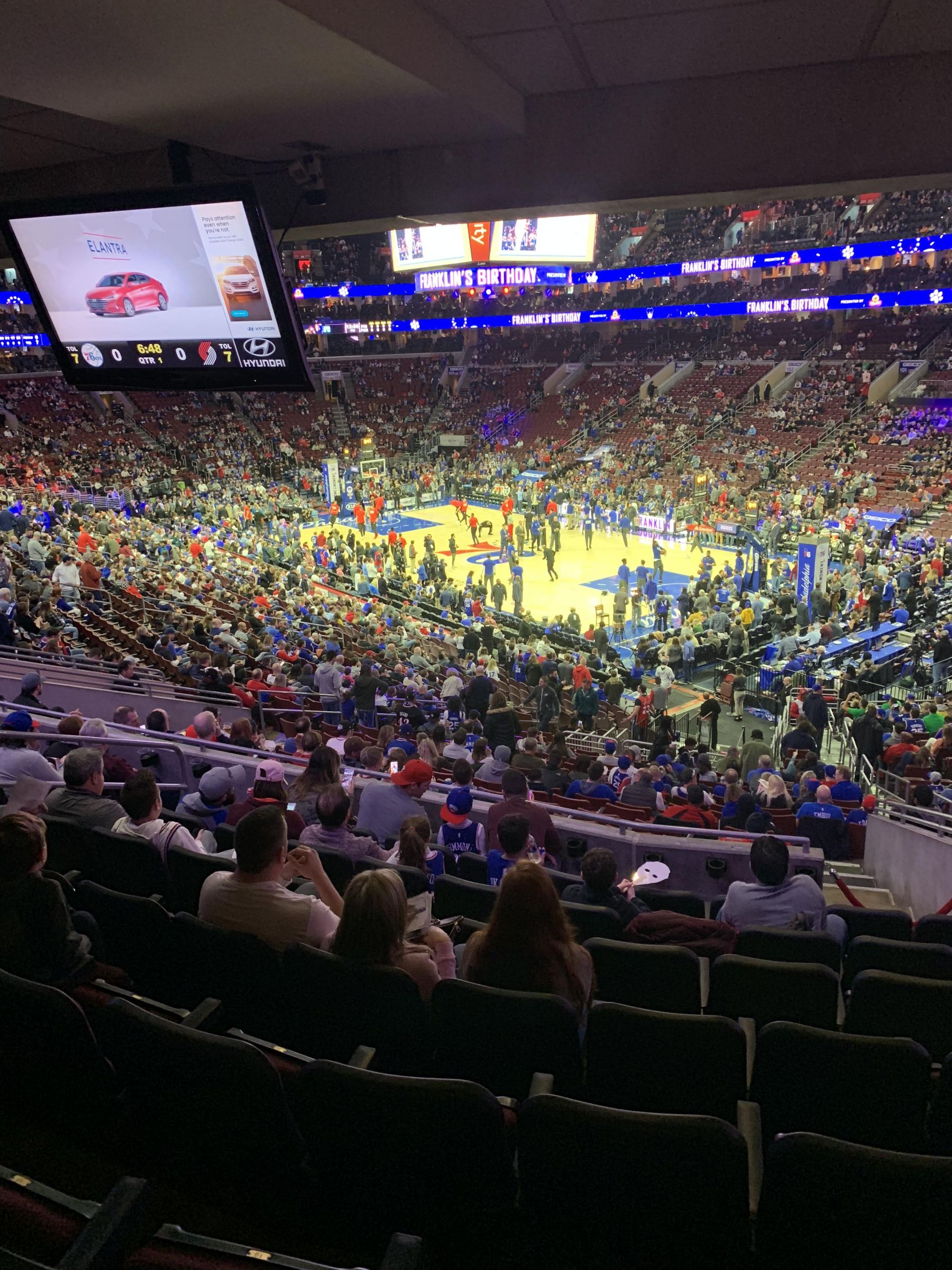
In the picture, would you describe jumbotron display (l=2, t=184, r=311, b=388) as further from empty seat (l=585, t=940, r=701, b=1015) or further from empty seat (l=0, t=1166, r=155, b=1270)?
empty seat (l=0, t=1166, r=155, b=1270)

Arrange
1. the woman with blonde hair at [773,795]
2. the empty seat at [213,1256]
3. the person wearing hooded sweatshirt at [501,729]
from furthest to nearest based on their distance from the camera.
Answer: the person wearing hooded sweatshirt at [501,729]
the woman with blonde hair at [773,795]
the empty seat at [213,1256]

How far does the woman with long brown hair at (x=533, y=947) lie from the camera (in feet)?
9.29

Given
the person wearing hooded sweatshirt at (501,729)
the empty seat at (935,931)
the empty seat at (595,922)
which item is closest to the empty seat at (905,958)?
the empty seat at (935,931)

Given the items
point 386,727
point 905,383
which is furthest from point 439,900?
point 905,383

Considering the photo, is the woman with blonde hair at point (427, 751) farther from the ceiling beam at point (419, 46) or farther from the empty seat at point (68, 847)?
the ceiling beam at point (419, 46)

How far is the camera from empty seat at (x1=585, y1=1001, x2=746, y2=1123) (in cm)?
250

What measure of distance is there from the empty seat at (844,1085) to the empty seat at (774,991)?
70 cm

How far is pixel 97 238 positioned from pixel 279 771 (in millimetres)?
3214

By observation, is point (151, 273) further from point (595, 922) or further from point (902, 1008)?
point (902, 1008)

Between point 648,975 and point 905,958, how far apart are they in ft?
3.78

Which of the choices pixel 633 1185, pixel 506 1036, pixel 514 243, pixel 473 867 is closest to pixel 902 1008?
pixel 506 1036

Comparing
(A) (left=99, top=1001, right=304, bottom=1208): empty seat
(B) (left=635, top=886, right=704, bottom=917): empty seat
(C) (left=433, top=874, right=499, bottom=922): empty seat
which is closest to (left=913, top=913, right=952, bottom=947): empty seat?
(B) (left=635, top=886, right=704, bottom=917): empty seat

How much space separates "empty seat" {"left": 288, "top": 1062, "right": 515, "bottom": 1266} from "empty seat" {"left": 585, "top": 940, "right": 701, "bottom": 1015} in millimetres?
1203

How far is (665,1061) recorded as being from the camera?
8.38 feet
